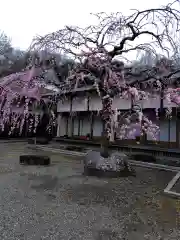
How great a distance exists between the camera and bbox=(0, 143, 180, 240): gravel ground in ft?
11.8

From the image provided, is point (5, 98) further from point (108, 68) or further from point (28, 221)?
point (28, 221)

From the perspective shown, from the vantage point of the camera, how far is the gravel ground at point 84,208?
361 cm

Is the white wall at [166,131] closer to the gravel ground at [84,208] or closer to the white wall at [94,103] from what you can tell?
the white wall at [94,103]

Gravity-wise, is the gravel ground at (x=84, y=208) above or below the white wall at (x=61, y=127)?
below

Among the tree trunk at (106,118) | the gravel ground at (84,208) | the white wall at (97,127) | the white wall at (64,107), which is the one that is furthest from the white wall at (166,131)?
the white wall at (64,107)

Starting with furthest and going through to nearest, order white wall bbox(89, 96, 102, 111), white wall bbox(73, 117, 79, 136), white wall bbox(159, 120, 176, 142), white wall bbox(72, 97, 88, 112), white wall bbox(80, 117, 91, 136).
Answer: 1. white wall bbox(73, 117, 79, 136)
2. white wall bbox(80, 117, 91, 136)
3. white wall bbox(72, 97, 88, 112)
4. white wall bbox(89, 96, 102, 111)
5. white wall bbox(159, 120, 176, 142)

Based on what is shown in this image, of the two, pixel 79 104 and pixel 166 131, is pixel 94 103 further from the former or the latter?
pixel 166 131

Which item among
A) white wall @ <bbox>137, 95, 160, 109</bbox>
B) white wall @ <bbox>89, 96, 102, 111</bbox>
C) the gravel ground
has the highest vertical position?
white wall @ <bbox>89, 96, 102, 111</bbox>

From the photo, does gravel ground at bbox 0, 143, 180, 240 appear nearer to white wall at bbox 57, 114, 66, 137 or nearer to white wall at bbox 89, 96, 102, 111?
white wall at bbox 89, 96, 102, 111

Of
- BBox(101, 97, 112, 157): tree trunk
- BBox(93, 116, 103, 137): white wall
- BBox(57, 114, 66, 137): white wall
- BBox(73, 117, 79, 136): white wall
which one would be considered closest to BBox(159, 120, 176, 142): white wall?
BBox(93, 116, 103, 137): white wall

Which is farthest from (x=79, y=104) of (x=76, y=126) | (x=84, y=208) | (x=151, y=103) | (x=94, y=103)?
(x=84, y=208)

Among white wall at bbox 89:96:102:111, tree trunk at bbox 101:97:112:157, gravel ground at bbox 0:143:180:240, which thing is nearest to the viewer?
gravel ground at bbox 0:143:180:240

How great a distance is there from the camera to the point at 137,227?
3875 millimetres

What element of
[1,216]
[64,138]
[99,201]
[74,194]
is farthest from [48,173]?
[64,138]
